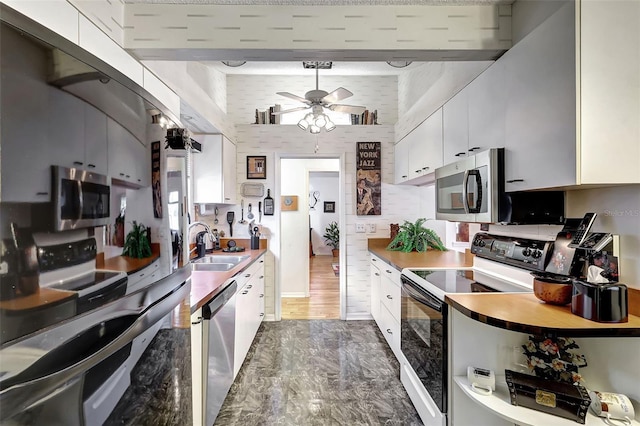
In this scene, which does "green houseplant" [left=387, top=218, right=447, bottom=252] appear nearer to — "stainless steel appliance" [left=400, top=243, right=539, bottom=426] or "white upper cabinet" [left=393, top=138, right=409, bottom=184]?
"white upper cabinet" [left=393, top=138, right=409, bottom=184]

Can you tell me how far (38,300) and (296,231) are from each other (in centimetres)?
412

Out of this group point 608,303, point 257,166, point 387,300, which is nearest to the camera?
point 608,303

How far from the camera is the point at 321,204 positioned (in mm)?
8359

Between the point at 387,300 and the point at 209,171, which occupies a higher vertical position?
the point at 209,171

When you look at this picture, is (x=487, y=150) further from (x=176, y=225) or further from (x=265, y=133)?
(x=265, y=133)

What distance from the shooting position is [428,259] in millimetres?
2588

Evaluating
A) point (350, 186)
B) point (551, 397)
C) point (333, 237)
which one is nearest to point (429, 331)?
point (551, 397)

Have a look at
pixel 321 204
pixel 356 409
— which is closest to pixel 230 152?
pixel 356 409

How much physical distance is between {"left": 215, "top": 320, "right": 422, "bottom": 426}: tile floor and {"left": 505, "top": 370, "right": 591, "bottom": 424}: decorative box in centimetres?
89

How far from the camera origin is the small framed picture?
345cm

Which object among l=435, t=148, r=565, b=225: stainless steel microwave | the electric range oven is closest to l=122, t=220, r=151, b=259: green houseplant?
the electric range oven

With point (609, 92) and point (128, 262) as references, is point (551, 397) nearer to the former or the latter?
point (609, 92)

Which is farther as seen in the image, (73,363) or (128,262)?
(128,262)

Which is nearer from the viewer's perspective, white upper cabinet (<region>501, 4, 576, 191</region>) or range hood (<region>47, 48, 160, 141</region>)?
range hood (<region>47, 48, 160, 141</region>)
